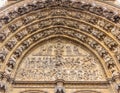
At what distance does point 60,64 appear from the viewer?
401 inches

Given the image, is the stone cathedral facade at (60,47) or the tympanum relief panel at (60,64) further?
the tympanum relief panel at (60,64)

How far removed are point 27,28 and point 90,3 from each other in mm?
2586

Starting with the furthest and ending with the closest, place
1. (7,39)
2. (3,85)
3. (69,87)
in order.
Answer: (7,39), (69,87), (3,85)

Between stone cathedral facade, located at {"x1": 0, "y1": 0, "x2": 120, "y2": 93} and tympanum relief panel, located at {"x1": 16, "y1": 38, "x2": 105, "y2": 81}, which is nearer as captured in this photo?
stone cathedral facade, located at {"x1": 0, "y1": 0, "x2": 120, "y2": 93}

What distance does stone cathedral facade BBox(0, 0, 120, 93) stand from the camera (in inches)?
377

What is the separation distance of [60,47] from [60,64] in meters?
0.97

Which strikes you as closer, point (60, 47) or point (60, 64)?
point (60, 64)

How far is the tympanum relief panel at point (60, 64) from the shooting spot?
9.87 m

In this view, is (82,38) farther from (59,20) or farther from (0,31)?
(0,31)

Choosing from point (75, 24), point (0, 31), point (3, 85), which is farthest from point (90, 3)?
point (3, 85)

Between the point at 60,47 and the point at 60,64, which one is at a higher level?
the point at 60,47

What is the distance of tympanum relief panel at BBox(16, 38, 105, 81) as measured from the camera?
987 cm

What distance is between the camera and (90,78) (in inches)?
387

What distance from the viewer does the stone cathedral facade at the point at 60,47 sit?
31.4ft
